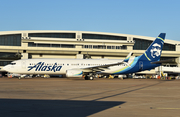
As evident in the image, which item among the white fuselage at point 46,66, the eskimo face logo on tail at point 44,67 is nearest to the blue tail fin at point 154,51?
the white fuselage at point 46,66

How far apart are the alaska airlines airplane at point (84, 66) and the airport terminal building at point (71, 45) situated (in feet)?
101

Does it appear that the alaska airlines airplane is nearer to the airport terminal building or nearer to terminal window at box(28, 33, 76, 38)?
the airport terminal building

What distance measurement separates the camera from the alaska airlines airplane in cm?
4191

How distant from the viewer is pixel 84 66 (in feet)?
145

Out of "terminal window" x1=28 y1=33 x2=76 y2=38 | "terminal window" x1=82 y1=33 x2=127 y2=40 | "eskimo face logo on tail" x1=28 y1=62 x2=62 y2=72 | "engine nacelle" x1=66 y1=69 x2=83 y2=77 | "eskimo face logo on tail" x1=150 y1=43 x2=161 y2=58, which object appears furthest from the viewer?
"terminal window" x1=82 y1=33 x2=127 y2=40

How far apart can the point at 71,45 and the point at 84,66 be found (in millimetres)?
40323

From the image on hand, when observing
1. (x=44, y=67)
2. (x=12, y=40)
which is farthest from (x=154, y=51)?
(x=12, y=40)

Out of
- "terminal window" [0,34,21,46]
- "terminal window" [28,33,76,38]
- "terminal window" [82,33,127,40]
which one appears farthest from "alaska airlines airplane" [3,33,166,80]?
"terminal window" [82,33,127,40]

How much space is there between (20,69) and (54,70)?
6293 mm

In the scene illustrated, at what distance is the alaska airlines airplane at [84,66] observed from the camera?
4191 cm

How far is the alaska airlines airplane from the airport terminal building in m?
30.9

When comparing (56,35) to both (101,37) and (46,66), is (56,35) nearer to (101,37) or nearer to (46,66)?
(101,37)

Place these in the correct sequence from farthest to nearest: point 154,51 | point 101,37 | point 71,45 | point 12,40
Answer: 1. point 101,37
2. point 71,45
3. point 12,40
4. point 154,51

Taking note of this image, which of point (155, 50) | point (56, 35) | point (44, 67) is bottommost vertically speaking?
point (44, 67)
